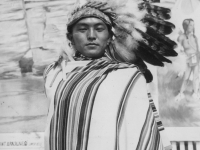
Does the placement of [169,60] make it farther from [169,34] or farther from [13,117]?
[13,117]

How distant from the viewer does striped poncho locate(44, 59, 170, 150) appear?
1.27 metres

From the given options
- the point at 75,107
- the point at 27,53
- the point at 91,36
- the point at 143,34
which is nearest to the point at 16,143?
the point at 27,53

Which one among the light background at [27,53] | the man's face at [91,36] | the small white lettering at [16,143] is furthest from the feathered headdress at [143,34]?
the small white lettering at [16,143]

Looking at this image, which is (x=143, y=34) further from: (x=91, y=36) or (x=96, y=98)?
(x=96, y=98)

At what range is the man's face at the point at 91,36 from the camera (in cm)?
140

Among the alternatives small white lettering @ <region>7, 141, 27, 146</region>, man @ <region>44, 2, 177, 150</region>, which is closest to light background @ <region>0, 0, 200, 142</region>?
small white lettering @ <region>7, 141, 27, 146</region>

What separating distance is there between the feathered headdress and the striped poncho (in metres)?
0.22

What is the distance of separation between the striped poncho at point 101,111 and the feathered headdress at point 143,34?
0.22 metres

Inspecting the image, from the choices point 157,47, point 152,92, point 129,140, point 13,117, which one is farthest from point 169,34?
point 13,117

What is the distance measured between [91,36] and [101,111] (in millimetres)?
347

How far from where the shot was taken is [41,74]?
177 centimetres

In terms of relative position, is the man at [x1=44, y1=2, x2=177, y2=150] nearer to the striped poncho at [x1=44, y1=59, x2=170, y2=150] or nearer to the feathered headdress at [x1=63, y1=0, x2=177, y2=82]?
the striped poncho at [x1=44, y1=59, x2=170, y2=150]

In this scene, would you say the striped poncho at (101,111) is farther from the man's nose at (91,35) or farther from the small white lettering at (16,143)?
the small white lettering at (16,143)

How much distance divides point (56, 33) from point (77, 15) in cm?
34
